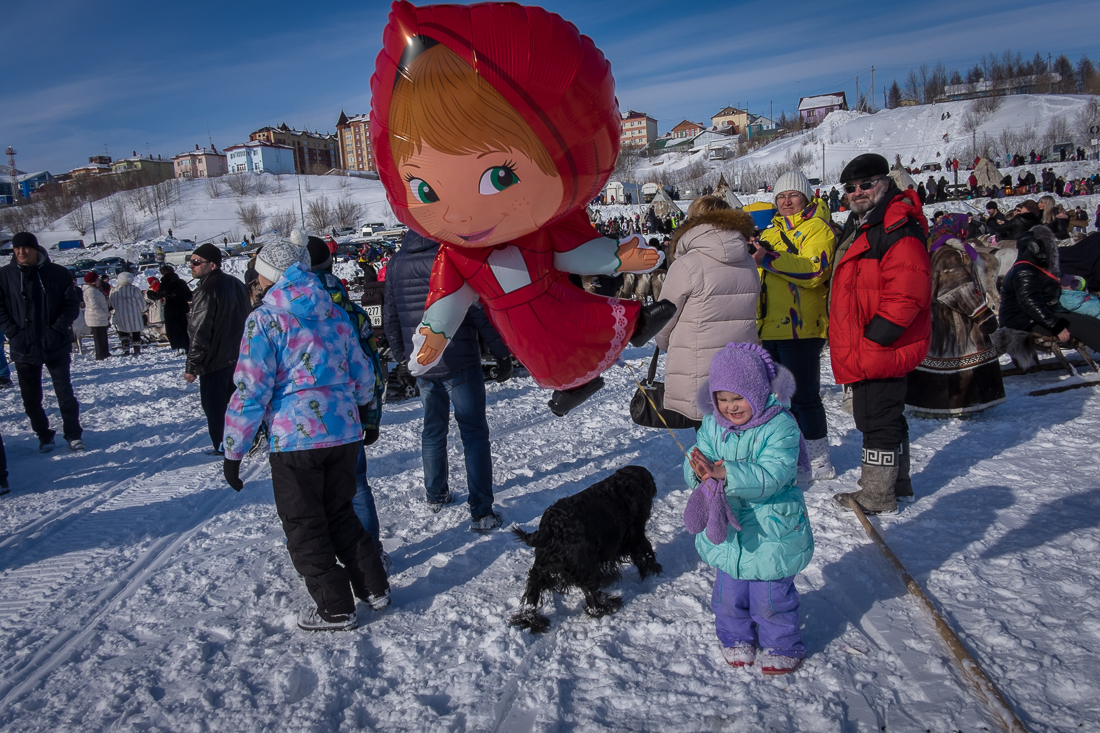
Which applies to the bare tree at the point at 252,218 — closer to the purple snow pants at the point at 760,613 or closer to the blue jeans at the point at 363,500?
the blue jeans at the point at 363,500

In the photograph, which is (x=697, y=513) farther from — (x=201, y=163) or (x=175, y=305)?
(x=201, y=163)

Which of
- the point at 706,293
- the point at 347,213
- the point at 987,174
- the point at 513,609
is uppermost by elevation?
the point at 347,213

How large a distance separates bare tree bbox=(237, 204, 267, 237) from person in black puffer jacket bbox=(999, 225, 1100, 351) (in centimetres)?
6674

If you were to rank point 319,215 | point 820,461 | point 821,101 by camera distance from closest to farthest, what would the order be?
point 820,461, point 319,215, point 821,101

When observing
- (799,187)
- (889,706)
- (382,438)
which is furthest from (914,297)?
(382,438)

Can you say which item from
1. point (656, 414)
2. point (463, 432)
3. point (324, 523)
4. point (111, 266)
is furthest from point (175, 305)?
point (111, 266)

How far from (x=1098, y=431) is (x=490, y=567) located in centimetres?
511

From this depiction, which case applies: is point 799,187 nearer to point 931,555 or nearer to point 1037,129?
point 931,555

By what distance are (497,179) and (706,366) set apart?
6.42 ft

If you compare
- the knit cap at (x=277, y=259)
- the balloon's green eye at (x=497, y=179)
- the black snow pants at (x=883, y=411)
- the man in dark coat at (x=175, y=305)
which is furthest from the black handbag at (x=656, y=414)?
the man in dark coat at (x=175, y=305)

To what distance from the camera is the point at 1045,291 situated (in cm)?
577

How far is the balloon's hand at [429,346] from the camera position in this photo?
2354mm

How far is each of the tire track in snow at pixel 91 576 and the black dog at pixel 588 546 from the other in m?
2.17

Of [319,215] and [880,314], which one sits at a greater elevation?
[319,215]
